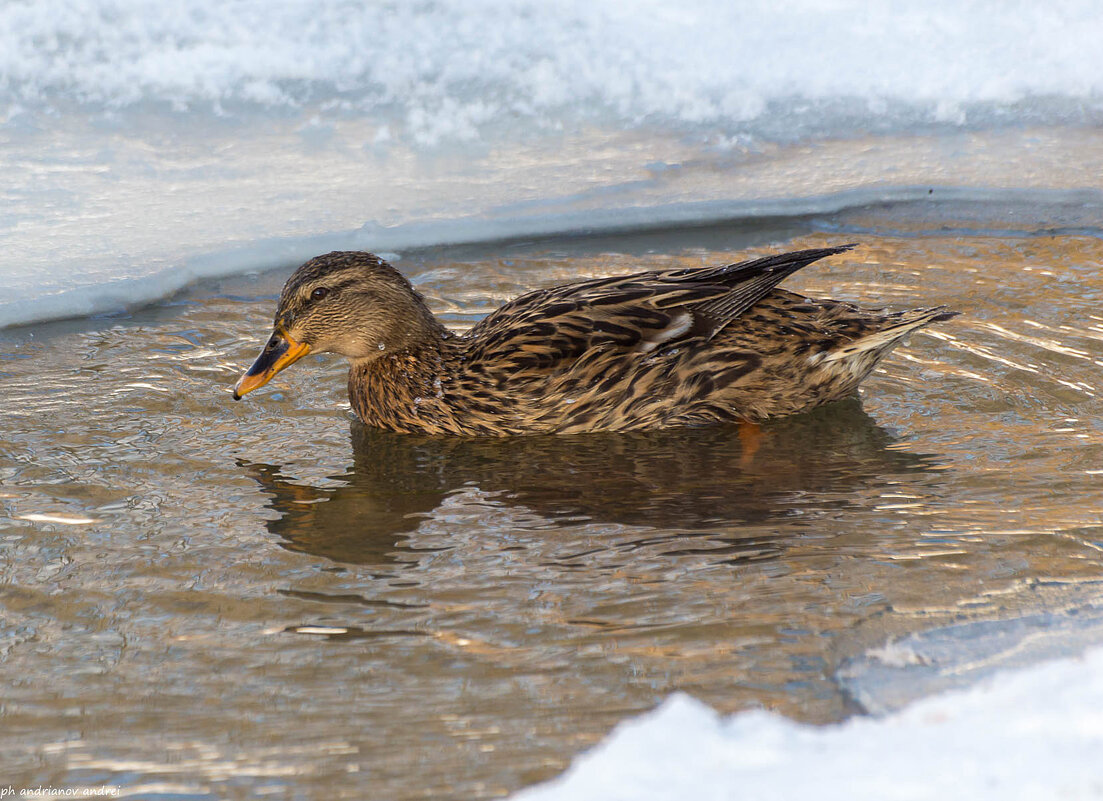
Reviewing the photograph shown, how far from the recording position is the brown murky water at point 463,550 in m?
2.86

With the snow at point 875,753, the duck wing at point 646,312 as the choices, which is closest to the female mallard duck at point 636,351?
the duck wing at point 646,312

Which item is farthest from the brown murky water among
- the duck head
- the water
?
the duck head

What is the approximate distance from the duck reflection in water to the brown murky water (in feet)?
0.05

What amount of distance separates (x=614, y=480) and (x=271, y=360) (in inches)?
58.4

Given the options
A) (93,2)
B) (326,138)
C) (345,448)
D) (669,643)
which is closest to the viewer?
(669,643)

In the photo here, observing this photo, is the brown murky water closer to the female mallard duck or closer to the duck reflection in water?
the duck reflection in water

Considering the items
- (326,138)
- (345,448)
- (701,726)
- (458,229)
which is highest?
(326,138)

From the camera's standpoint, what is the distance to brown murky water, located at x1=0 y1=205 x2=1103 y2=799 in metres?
2.86

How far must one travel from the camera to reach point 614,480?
446cm

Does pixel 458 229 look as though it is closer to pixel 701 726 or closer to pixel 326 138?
pixel 326 138

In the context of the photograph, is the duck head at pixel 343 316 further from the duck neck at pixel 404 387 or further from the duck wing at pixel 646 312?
the duck wing at pixel 646 312

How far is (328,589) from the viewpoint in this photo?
3572 millimetres

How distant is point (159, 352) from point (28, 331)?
2.51ft

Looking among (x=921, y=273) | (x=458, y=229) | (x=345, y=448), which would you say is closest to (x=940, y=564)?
(x=345, y=448)
